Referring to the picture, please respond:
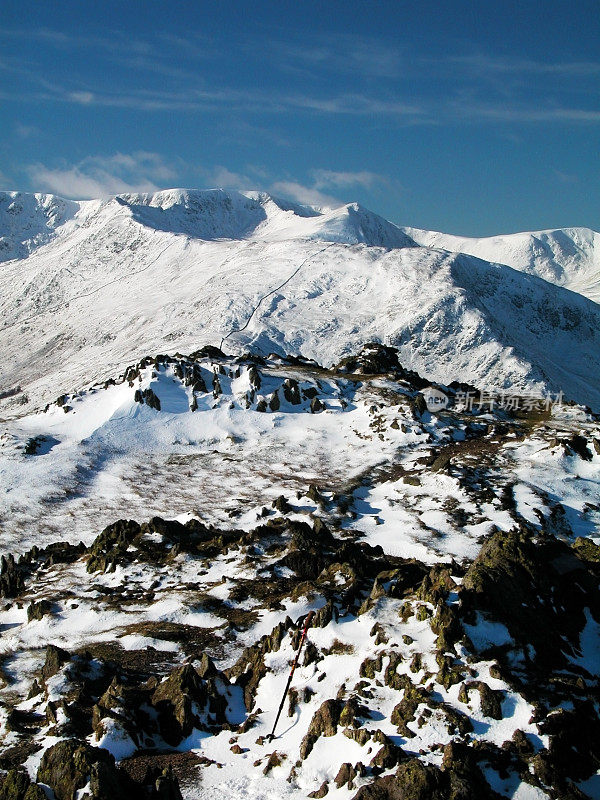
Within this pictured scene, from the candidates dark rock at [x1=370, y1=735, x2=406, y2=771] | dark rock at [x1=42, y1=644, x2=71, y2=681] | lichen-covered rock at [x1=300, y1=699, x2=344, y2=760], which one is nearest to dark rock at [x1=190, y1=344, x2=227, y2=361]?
dark rock at [x1=42, y1=644, x2=71, y2=681]

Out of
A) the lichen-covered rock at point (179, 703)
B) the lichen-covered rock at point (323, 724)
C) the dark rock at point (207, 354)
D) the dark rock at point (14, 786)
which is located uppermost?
the dark rock at point (207, 354)

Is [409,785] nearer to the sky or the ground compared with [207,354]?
nearer to the ground

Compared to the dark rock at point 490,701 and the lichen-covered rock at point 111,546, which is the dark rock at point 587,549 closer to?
the dark rock at point 490,701

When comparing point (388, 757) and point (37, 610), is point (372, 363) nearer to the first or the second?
point (37, 610)

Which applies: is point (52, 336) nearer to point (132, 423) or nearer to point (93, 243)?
point (93, 243)

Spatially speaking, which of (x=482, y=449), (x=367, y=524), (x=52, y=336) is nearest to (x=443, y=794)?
(x=367, y=524)

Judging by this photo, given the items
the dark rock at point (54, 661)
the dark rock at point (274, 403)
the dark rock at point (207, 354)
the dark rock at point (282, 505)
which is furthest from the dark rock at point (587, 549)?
the dark rock at point (207, 354)

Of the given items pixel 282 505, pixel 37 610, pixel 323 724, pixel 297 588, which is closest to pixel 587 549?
pixel 297 588

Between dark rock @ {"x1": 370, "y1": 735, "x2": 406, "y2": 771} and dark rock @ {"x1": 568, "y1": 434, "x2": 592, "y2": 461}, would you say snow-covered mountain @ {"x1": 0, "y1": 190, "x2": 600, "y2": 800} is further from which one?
dark rock @ {"x1": 568, "y1": 434, "x2": 592, "y2": 461}
